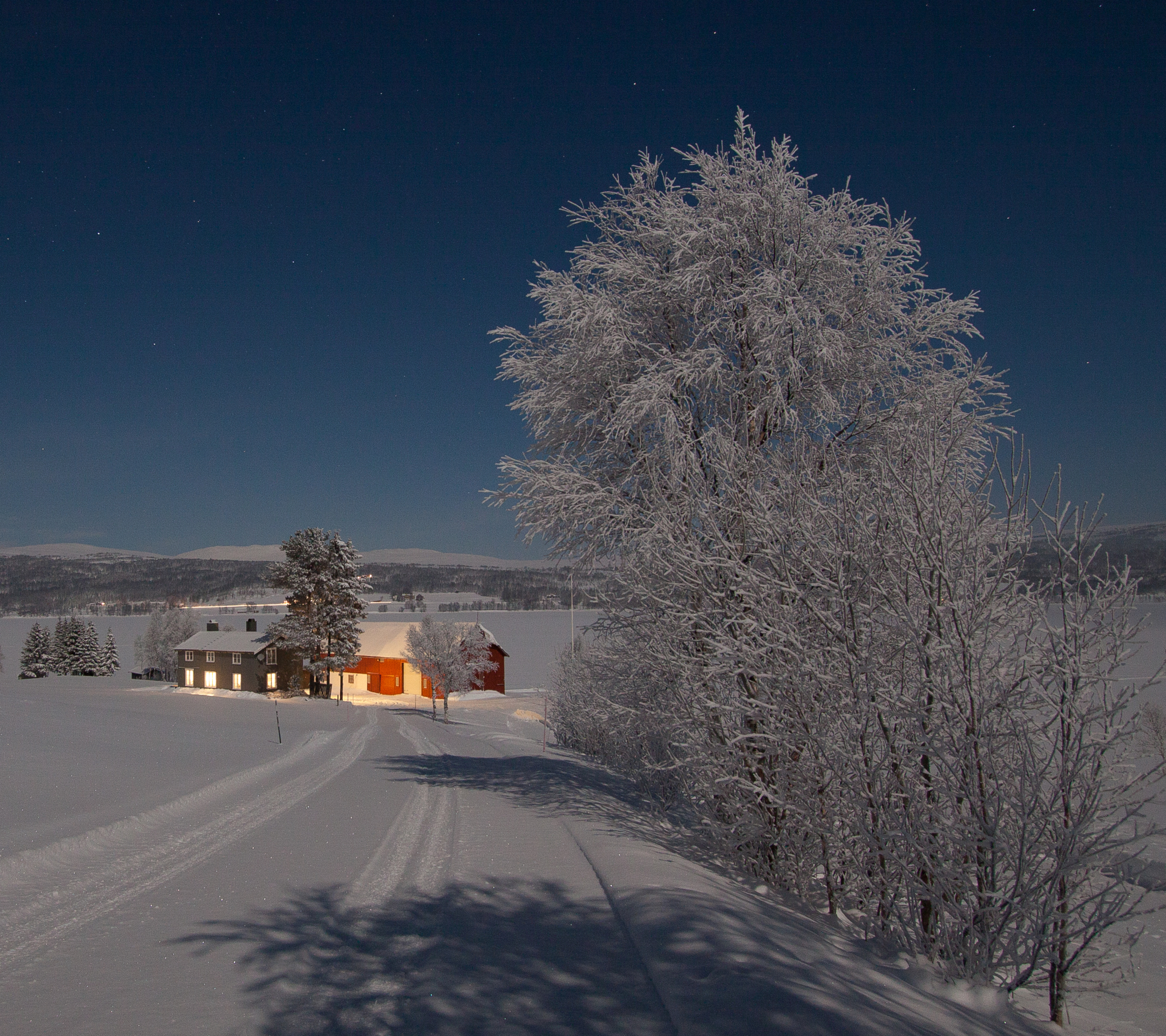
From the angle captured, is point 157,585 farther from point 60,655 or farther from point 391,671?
point 391,671

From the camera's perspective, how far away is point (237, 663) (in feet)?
194

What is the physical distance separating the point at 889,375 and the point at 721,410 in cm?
175

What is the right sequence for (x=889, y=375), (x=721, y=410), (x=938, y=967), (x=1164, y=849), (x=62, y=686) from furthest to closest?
(x=62, y=686)
(x=1164, y=849)
(x=721, y=410)
(x=889, y=375)
(x=938, y=967)

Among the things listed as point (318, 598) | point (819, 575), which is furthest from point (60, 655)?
point (819, 575)

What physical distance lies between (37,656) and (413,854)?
81365 mm

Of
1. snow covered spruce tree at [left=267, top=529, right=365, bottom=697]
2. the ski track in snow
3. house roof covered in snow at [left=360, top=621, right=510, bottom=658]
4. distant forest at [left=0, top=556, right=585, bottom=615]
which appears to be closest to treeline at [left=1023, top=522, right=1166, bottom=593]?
the ski track in snow

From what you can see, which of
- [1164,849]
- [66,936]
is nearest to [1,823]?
[66,936]

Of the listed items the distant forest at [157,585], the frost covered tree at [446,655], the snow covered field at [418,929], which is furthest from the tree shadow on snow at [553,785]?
the distant forest at [157,585]

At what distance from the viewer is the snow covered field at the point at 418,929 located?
370 centimetres

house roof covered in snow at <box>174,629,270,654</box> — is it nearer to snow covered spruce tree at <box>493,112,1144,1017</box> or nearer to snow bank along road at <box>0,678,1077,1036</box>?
snow bank along road at <box>0,678,1077,1036</box>

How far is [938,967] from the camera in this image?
483 centimetres

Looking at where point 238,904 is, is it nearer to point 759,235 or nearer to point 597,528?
point 597,528

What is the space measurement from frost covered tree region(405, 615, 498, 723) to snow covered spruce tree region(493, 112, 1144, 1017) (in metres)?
34.4

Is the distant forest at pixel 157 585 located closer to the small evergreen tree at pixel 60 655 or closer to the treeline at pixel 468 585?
the treeline at pixel 468 585
